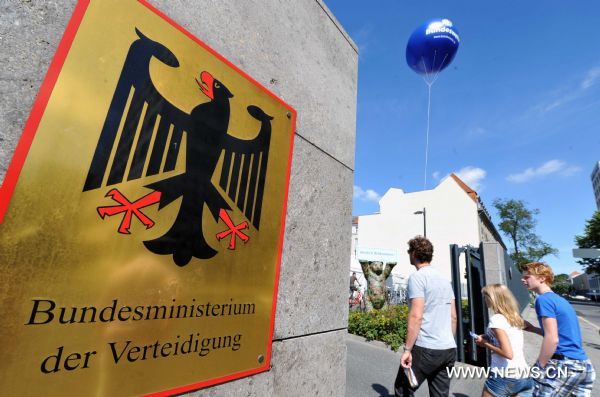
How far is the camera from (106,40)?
1.00 meters

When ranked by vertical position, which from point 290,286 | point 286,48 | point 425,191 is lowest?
point 290,286

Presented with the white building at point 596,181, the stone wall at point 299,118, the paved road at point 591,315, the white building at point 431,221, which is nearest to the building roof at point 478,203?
the white building at point 431,221

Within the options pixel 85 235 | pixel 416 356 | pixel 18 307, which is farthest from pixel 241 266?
pixel 416 356

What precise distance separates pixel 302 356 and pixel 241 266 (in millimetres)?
691

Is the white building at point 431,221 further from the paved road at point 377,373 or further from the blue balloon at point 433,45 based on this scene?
the blue balloon at point 433,45

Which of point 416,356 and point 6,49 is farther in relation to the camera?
point 416,356

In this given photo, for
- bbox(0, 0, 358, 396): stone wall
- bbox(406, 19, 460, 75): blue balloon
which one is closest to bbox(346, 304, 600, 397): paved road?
bbox(0, 0, 358, 396): stone wall

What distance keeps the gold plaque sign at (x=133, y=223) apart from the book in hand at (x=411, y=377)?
1787mm

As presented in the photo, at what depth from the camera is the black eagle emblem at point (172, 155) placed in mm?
989

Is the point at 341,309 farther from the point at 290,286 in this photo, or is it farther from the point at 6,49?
the point at 6,49

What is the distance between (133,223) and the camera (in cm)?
101

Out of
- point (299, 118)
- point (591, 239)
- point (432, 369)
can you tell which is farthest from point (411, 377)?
point (591, 239)

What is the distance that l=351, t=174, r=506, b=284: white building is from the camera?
28641mm

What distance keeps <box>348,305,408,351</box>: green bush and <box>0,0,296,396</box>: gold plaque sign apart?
5.90 meters
